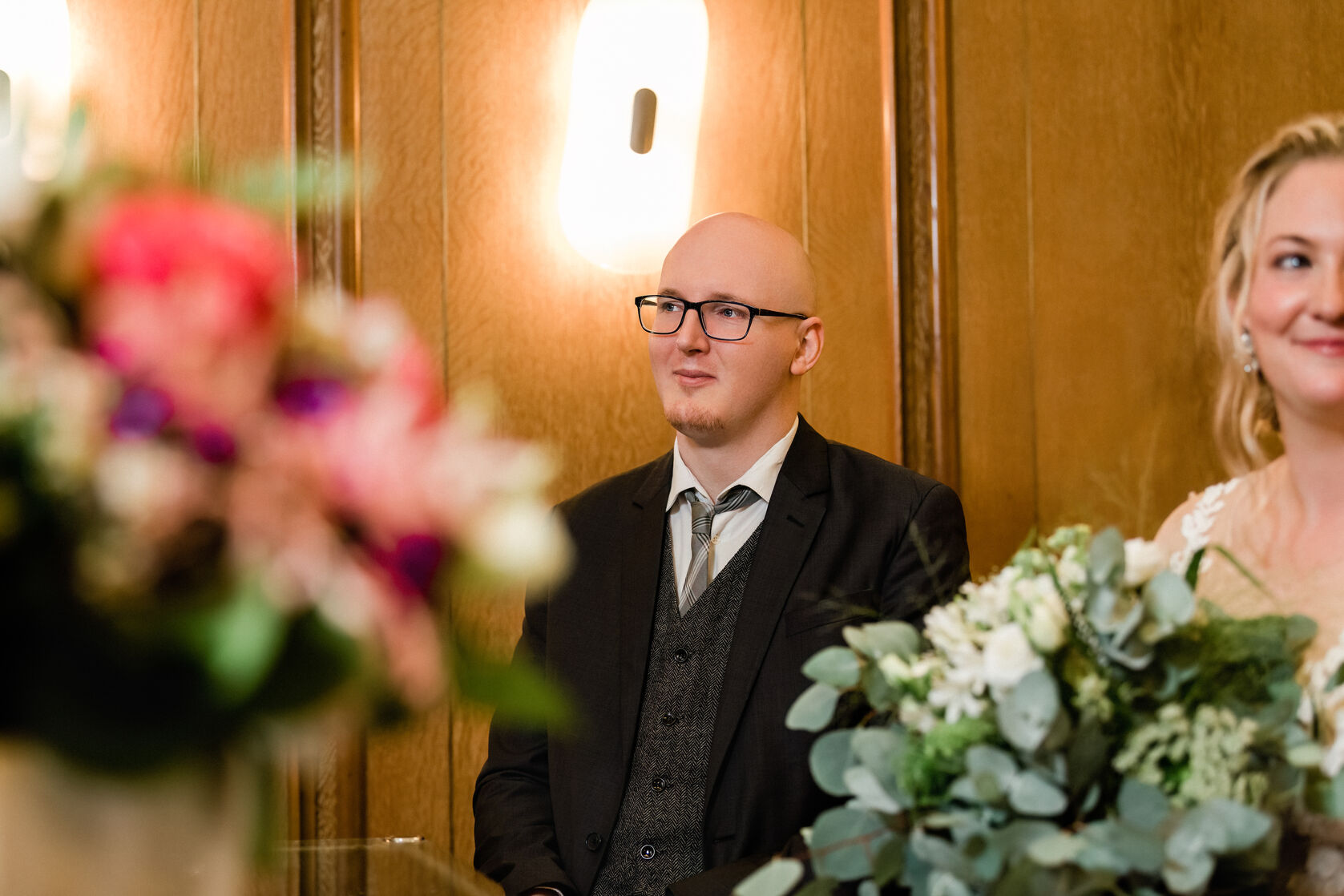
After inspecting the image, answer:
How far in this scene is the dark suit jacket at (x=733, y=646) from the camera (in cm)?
201

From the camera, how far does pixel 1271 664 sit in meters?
1.11

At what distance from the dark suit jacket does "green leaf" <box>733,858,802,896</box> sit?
75cm

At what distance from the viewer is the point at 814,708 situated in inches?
47.6

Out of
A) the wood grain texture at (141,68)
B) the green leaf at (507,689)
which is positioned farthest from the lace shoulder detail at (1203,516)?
the wood grain texture at (141,68)

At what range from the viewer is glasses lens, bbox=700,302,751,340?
7.58ft

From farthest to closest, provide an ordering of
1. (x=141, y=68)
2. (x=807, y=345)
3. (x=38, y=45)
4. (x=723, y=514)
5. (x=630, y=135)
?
(x=630, y=135) < (x=141, y=68) < (x=38, y=45) < (x=807, y=345) < (x=723, y=514)

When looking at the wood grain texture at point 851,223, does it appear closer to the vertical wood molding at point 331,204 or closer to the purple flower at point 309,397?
the vertical wood molding at point 331,204

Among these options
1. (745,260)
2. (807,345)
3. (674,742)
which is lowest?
(674,742)

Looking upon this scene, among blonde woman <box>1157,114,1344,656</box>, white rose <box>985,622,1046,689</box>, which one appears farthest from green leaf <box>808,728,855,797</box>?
blonde woman <box>1157,114,1344,656</box>

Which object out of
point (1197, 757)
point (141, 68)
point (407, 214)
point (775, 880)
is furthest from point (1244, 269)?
point (141, 68)

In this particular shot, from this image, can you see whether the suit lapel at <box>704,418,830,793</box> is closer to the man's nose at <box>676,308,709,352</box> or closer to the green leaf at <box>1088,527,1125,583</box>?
the man's nose at <box>676,308,709,352</box>

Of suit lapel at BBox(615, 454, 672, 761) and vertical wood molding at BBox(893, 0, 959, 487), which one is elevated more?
vertical wood molding at BBox(893, 0, 959, 487)

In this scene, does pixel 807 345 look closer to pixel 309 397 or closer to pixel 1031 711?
pixel 1031 711

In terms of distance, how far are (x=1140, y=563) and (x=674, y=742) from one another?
1.12 m
